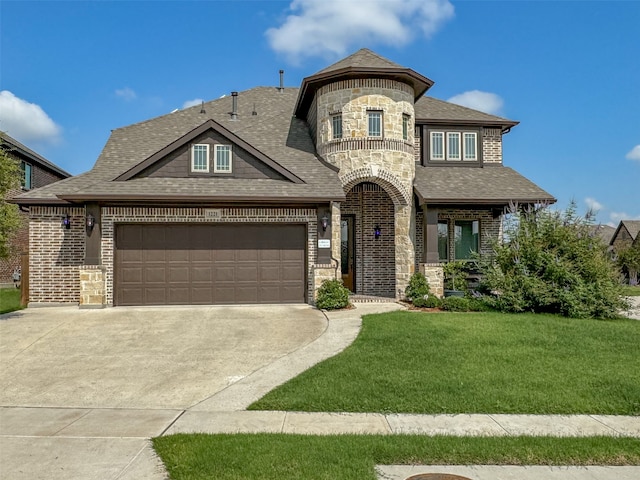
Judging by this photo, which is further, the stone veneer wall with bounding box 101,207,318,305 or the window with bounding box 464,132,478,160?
the window with bounding box 464,132,478,160

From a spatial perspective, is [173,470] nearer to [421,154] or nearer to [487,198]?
[487,198]

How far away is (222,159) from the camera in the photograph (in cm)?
1405

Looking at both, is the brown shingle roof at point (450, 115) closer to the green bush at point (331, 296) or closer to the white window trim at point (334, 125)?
the white window trim at point (334, 125)

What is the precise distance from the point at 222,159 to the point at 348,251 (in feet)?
18.1

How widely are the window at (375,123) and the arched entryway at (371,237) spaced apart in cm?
205

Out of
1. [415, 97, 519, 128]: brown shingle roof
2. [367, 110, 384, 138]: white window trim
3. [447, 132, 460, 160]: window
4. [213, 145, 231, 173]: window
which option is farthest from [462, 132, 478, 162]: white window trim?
[213, 145, 231, 173]: window

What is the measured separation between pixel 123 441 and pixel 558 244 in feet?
38.4

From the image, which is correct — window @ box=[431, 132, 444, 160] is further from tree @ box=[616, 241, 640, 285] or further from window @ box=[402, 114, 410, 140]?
tree @ box=[616, 241, 640, 285]

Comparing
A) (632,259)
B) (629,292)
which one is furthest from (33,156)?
(632,259)

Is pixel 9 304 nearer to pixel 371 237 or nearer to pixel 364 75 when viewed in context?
pixel 371 237

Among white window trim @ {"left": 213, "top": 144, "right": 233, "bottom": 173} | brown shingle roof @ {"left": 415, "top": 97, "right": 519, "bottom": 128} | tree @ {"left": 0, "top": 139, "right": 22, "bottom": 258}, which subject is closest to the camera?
tree @ {"left": 0, "top": 139, "right": 22, "bottom": 258}

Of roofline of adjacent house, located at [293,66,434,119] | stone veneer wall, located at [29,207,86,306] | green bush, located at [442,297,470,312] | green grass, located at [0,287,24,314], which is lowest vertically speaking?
green grass, located at [0,287,24,314]

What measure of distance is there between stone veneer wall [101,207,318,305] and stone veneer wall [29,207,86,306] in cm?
122

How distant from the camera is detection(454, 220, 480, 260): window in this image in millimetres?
16656
